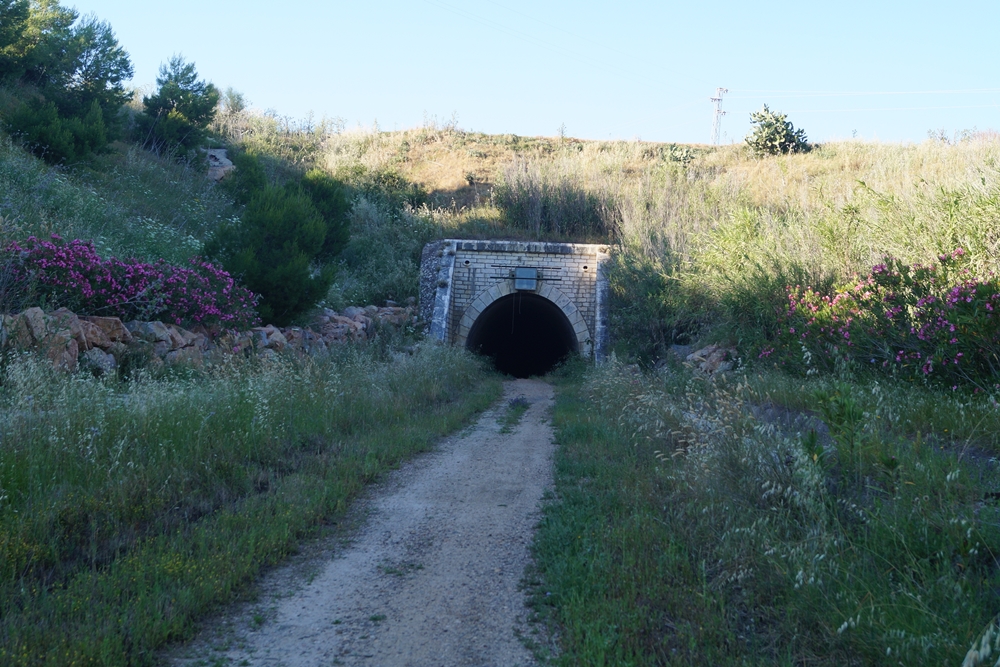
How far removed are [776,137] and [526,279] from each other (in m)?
13.2

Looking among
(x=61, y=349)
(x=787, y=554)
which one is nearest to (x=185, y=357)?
(x=61, y=349)

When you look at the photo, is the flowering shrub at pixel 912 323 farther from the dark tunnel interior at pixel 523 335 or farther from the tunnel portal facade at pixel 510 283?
the dark tunnel interior at pixel 523 335

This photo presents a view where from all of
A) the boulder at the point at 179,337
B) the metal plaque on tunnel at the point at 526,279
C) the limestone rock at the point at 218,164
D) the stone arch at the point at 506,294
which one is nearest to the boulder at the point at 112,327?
the boulder at the point at 179,337

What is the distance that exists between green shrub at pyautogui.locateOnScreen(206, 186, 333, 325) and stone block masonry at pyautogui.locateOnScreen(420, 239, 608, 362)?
5669 mm

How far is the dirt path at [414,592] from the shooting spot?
3453mm

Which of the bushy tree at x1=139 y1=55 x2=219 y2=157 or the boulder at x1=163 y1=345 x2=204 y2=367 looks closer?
the boulder at x1=163 y1=345 x2=204 y2=367

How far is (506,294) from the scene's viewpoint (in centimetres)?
1992

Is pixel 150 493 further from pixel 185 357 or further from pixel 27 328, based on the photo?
pixel 185 357

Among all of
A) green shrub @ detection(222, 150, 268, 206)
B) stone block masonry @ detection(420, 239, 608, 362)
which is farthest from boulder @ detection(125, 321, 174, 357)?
green shrub @ detection(222, 150, 268, 206)

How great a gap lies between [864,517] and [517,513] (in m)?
2.73

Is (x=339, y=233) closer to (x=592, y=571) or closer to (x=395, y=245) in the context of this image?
(x=395, y=245)

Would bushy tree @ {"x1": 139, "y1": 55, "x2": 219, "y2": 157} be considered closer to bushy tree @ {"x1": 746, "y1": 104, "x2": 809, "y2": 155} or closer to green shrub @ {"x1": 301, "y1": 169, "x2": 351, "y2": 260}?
green shrub @ {"x1": 301, "y1": 169, "x2": 351, "y2": 260}

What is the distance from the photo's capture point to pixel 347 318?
15984 mm

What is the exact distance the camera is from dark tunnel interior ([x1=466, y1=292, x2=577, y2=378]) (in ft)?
69.1
